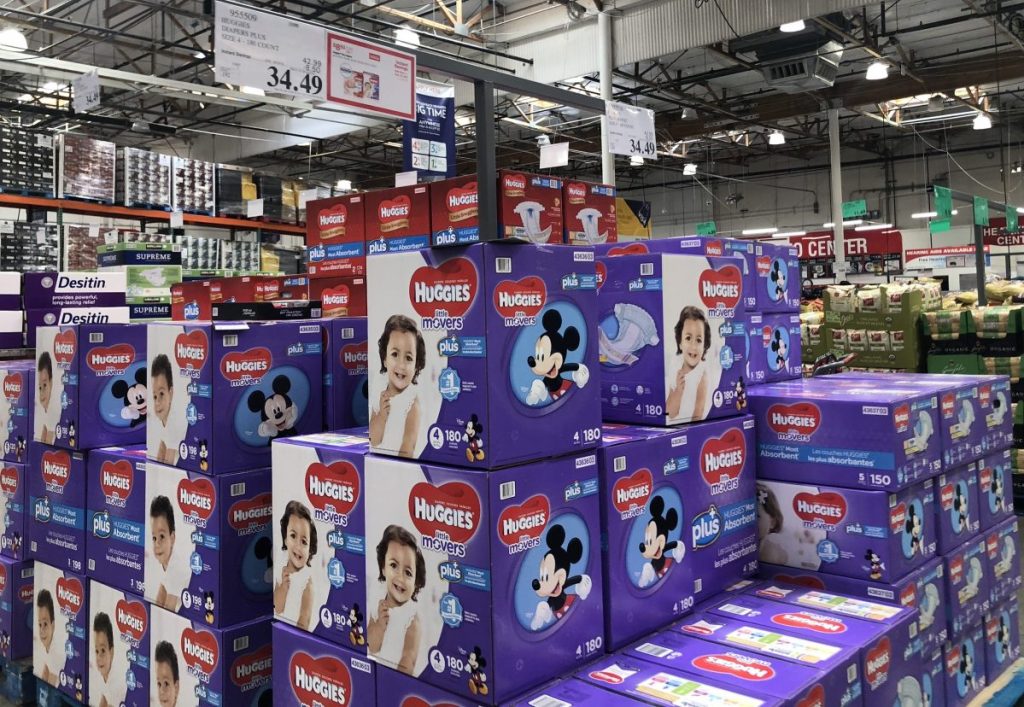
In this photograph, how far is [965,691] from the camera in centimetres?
279

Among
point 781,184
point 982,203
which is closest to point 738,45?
point 982,203

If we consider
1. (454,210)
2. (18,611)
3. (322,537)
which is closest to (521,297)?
(322,537)

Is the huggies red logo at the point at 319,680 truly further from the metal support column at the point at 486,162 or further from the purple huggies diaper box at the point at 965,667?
the purple huggies diaper box at the point at 965,667

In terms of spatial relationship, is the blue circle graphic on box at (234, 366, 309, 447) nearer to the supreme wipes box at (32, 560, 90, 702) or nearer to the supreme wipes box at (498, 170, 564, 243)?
the supreme wipes box at (32, 560, 90, 702)

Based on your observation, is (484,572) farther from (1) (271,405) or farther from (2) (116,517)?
(2) (116,517)

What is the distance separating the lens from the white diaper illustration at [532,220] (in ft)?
14.8

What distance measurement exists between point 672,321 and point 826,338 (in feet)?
19.3

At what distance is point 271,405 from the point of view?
8.36ft

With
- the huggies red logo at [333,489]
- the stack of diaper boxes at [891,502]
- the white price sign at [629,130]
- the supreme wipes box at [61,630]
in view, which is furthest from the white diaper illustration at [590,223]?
the supreme wipes box at [61,630]

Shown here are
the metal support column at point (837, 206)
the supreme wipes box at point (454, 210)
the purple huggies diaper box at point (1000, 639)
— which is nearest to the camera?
the purple huggies diaper box at point (1000, 639)

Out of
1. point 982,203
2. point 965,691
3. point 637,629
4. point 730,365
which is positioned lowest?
point 965,691

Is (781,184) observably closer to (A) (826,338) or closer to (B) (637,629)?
(A) (826,338)

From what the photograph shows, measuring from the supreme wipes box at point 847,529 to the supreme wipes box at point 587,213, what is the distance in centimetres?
252

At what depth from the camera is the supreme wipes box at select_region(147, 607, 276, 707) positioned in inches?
96.5
